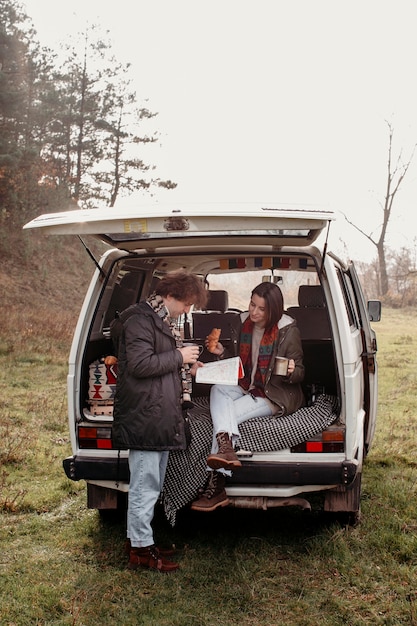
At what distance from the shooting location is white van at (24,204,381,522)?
404 centimetres

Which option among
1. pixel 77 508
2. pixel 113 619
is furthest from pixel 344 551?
pixel 77 508

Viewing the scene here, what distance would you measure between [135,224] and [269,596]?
221cm

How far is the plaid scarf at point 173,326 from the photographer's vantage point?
4191 millimetres

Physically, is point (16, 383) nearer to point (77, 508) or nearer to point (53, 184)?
point (77, 508)

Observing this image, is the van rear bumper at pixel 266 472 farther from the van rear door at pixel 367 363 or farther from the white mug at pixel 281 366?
the van rear door at pixel 367 363

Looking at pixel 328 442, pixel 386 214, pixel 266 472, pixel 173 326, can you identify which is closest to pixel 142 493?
pixel 266 472

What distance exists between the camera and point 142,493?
4.18 metres

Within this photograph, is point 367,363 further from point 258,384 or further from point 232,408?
point 232,408

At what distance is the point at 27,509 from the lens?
5387 mm

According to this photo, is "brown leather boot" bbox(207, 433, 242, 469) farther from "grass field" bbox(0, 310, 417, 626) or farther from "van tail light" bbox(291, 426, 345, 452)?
"grass field" bbox(0, 310, 417, 626)

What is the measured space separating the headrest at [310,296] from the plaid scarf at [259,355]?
3.20 ft

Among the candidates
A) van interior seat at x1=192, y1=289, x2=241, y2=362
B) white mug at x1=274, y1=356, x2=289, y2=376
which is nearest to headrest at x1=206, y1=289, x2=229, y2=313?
van interior seat at x1=192, y1=289, x2=241, y2=362

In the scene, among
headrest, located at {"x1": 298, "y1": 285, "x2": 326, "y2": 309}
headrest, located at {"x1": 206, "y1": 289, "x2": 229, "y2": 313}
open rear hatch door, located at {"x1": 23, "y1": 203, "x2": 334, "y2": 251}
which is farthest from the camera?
headrest, located at {"x1": 206, "y1": 289, "x2": 229, "y2": 313}

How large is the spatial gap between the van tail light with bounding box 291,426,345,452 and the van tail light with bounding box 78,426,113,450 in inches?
48.5
